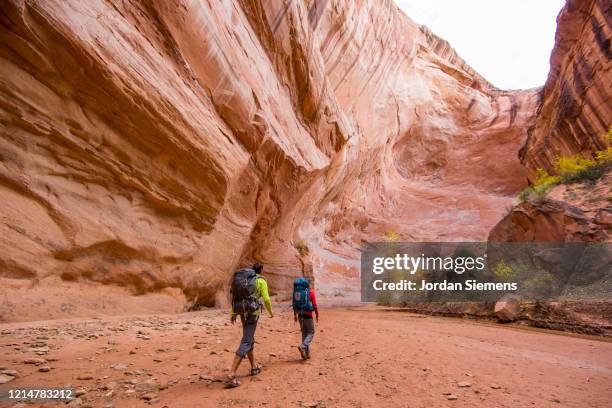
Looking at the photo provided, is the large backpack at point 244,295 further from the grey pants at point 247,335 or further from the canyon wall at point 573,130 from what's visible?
the canyon wall at point 573,130

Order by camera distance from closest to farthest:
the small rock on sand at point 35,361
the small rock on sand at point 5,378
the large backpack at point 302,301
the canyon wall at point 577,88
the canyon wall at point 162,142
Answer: the small rock on sand at point 5,378
the small rock on sand at point 35,361
the large backpack at point 302,301
the canyon wall at point 162,142
the canyon wall at point 577,88

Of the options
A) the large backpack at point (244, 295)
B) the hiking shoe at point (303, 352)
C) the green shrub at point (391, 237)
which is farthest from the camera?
the green shrub at point (391, 237)

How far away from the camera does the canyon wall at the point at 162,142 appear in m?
6.77

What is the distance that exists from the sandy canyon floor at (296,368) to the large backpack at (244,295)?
2.70ft

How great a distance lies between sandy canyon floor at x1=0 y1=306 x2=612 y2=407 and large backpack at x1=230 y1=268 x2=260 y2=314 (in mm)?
824

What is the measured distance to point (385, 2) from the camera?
25.4 metres

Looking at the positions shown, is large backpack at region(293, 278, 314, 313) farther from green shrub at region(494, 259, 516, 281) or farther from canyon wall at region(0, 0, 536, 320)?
green shrub at region(494, 259, 516, 281)

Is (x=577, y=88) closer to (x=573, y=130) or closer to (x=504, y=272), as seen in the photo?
(x=573, y=130)

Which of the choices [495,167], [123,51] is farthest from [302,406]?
[495,167]

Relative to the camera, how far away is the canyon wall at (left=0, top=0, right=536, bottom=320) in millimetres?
6773

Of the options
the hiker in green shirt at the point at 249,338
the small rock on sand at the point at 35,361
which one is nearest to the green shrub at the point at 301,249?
the hiker in green shirt at the point at 249,338

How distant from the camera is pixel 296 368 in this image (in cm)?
476

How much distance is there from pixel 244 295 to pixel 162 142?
20.3 ft

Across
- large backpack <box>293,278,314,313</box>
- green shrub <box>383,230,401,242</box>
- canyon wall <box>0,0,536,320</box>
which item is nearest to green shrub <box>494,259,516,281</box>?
canyon wall <box>0,0,536,320</box>
